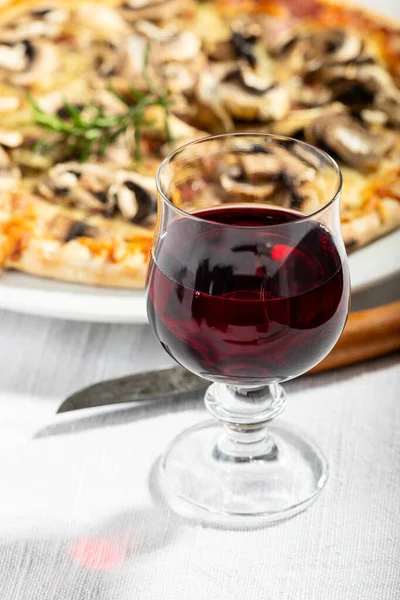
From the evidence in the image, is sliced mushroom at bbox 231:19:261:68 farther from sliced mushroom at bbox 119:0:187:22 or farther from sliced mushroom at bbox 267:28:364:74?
sliced mushroom at bbox 119:0:187:22

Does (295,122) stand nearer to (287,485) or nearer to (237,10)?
(237,10)

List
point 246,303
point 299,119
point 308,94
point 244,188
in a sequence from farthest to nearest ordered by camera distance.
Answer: point 308,94, point 299,119, point 244,188, point 246,303

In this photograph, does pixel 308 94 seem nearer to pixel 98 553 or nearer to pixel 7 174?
pixel 7 174

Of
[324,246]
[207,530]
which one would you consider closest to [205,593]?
[207,530]

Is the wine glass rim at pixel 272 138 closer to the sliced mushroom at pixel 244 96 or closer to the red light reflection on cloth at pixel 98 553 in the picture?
the red light reflection on cloth at pixel 98 553

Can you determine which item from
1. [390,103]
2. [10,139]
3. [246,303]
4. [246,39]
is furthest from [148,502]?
[246,39]

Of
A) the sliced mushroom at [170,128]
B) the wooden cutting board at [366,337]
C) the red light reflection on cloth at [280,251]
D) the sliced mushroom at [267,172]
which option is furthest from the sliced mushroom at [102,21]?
the red light reflection on cloth at [280,251]
